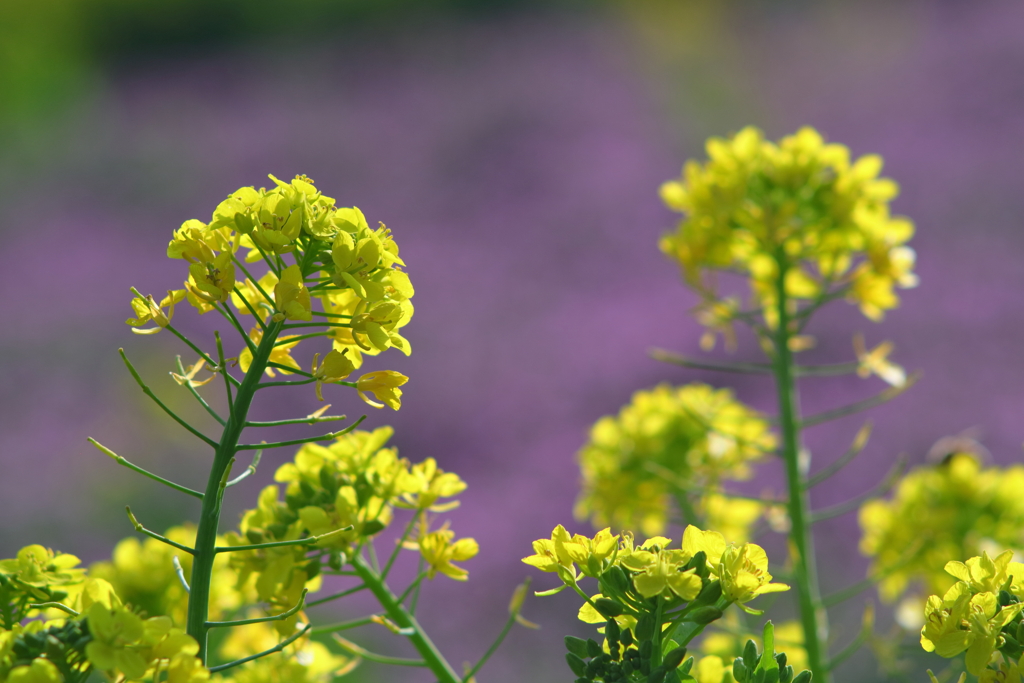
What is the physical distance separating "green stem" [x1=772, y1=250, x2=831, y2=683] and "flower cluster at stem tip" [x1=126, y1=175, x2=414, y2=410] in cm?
77

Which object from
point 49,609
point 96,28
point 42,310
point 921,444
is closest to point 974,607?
point 49,609

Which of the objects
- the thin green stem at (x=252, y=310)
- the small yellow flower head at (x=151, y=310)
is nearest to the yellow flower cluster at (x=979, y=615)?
the thin green stem at (x=252, y=310)

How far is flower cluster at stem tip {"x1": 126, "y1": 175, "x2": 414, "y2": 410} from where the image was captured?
81cm

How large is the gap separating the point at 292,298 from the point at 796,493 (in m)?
0.90

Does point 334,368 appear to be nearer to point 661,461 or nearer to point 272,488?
point 272,488

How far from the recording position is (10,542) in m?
4.78

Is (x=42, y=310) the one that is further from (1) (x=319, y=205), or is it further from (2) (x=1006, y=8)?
(2) (x=1006, y=8)

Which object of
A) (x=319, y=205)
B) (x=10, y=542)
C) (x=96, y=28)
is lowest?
(x=319, y=205)

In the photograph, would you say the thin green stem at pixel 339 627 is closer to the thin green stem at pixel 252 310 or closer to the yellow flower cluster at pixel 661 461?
the thin green stem at pixel 252 310

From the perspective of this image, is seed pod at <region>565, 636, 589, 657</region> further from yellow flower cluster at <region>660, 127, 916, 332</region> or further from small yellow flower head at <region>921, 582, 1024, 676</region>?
yellow flower cluster at <region>660, 127, 916, 332</region>

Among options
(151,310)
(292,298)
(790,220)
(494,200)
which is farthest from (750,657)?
(494,200)

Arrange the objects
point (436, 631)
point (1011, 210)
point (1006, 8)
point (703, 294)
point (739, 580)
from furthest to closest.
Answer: point (1006, 8) < point (1011, 210) < point (436, 631) < point (703, 294) < point (739, 580)

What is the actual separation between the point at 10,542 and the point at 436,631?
2.30 meters

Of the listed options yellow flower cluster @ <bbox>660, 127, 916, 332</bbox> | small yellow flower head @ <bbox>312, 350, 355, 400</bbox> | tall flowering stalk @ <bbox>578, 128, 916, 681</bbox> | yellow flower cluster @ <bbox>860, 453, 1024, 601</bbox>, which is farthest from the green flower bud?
yellow flower cluster @ <bbox>860, 453, 1024, 601</bbox>
